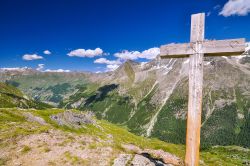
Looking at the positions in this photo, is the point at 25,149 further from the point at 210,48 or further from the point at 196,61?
the point at 210,48

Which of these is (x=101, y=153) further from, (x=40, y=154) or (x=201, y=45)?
(x=201, y=45)

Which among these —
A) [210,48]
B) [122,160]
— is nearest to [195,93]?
[210,48]

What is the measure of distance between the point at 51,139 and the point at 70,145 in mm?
3110

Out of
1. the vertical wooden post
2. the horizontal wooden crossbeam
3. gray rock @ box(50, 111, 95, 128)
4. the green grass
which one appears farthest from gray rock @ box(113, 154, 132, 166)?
gray rock @ box(50, 111, 95, 128)

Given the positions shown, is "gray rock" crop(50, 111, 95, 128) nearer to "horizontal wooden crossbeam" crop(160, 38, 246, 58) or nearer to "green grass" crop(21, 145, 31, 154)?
"green grass" crop(21, 145, 31, 154)

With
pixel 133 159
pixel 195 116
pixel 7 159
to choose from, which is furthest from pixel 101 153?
pixel 195 116

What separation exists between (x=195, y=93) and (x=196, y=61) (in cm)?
175

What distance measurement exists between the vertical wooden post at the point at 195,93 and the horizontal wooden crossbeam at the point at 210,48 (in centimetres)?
24

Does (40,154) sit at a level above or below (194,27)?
below

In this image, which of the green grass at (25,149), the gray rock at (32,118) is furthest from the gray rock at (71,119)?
the green grass at (25,149)

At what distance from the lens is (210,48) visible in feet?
47.1

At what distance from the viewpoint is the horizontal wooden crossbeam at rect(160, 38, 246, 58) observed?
44.7 feet

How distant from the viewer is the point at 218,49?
14.2 m

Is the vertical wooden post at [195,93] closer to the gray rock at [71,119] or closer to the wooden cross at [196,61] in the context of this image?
the wooden cross at [196,61]
